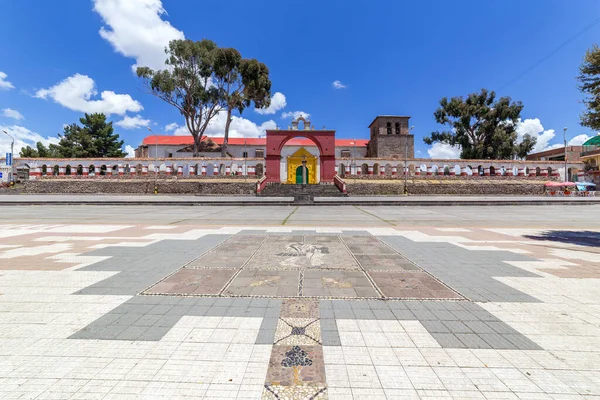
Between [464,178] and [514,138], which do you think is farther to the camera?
[514,138]

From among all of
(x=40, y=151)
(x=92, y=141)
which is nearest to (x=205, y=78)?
(x=92, y=141)

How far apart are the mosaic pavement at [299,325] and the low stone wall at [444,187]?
1083 inches

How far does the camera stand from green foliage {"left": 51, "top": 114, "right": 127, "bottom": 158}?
165 ft

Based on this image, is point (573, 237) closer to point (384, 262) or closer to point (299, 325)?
point (384, 262)

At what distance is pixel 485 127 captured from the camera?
46.5m

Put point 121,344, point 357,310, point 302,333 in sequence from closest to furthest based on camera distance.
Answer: point 121,344, point 302,333, point 357,310

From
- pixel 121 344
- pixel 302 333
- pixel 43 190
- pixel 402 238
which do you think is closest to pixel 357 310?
pixel 302 333

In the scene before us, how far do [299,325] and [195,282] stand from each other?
220 centimetres

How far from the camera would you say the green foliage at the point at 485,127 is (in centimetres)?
4506

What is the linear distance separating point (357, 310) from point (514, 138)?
54337 mm

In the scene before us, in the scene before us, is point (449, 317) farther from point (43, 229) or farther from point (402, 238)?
point (43, 229)

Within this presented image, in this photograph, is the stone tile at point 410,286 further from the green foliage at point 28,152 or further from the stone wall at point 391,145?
the green foliage at point 28,152

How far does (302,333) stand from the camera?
9.73 feet

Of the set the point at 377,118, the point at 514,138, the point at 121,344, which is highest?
the point at 377,118
